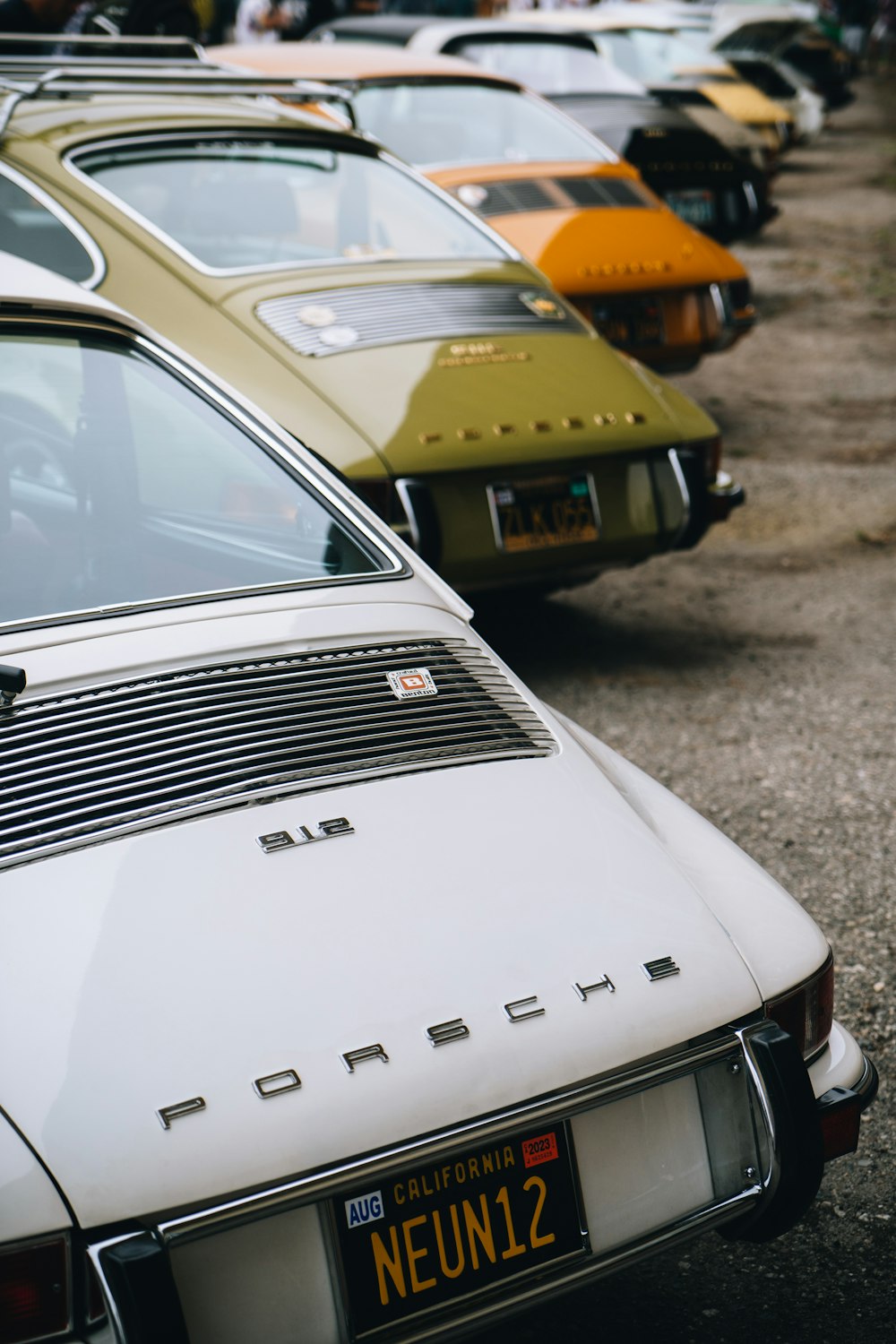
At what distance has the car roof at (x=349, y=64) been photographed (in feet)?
23.6

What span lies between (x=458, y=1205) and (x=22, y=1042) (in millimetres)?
556

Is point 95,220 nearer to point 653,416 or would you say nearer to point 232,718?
point 653,416

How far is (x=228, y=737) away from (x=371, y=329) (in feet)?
9.00

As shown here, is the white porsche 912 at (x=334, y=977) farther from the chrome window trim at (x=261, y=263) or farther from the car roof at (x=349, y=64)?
the car roof at (x=349, y=64)

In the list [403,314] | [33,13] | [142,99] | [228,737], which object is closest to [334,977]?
[228,737]

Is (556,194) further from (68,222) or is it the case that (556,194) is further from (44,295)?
(44,295)

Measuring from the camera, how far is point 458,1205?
1783mm

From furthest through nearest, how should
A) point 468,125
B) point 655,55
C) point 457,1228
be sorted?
point 655,55 < point 468,125 < point 457,1228

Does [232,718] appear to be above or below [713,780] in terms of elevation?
above

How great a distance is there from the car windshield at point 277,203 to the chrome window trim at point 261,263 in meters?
0.01

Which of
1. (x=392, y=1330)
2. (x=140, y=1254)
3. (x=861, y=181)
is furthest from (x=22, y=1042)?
(x=861, y=181)

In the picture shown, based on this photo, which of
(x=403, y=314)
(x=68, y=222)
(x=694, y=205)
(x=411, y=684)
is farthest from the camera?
(x=694, y=205)

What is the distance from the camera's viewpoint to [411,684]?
7.95 feet

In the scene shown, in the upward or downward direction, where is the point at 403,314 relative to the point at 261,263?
downward
